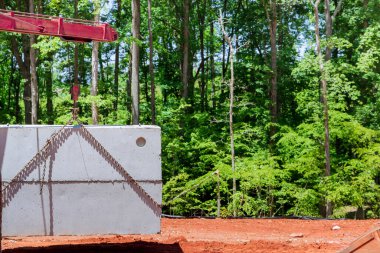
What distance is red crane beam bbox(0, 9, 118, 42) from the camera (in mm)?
8016

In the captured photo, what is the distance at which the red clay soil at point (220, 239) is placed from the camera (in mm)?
8875

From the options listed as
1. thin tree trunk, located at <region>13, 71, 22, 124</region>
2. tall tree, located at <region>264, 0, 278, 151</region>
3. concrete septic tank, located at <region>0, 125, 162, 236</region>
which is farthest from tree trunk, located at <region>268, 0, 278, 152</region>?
concrete septic tank, located at <region>0, 125, 162, 236</region>

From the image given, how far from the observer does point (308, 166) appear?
840 inches

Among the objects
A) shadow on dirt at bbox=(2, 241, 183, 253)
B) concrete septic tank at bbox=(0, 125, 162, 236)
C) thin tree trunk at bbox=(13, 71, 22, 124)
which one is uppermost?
thin tree trunk at bbox=(13, 71, 22, 124)

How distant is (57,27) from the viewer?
26.5 feet

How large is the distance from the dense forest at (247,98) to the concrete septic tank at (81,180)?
28.9 ft

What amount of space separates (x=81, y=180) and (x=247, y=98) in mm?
19567

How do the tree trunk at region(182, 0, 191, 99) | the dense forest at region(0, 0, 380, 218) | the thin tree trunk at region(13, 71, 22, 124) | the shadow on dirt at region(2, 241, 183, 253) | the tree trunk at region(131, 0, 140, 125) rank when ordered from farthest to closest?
the thin tree trunk at region(13, 71, 22, 124), the tree trunk at region(182, 0, 191, 99), the dense forest at region(0, 0, 380, 218), the tree trunk at region(131, 0, 140, 125), the shadow on dirt at region(2, 241, 183, 253)

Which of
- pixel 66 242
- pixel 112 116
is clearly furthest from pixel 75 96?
pixel 112 116

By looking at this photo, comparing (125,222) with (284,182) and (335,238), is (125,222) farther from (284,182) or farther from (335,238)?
(284,182)

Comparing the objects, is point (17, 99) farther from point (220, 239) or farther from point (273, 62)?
point (220, 239)

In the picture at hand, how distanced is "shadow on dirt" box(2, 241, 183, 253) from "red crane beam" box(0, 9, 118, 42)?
10.9 feet

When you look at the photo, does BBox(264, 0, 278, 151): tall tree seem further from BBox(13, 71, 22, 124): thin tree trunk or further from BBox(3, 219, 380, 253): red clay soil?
BBox(13, 71, 22, 124): thin tree trunk

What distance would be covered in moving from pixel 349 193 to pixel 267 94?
9927 mm
